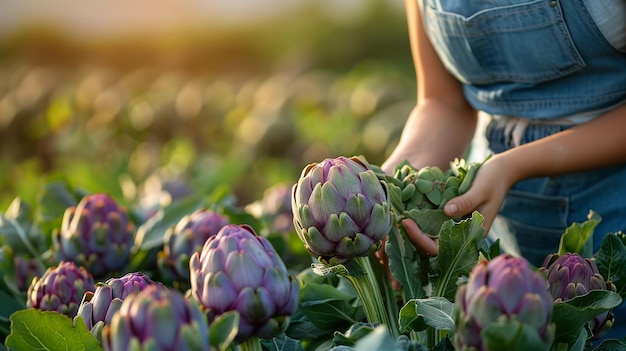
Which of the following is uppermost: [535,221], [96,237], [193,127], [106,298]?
[106,298]

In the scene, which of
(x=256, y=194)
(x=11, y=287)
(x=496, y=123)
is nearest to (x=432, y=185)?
(x=496, y=123)

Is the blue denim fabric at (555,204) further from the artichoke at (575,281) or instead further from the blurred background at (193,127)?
the blurred background at (193,127)

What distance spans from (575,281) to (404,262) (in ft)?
0.60

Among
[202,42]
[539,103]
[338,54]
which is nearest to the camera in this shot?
[539,103]

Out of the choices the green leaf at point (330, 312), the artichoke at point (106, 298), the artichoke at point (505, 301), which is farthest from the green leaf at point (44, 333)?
the artichoke at point (505, 301)

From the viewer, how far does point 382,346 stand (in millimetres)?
617

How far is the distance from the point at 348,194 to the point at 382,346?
187 mm

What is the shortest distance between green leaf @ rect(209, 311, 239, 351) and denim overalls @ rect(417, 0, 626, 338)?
0.61m

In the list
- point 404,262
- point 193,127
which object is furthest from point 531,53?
point 193,127

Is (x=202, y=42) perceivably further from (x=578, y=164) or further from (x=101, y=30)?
(x=578, y=164)

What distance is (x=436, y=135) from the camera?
1216mm

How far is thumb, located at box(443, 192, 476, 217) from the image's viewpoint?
2.95 feet

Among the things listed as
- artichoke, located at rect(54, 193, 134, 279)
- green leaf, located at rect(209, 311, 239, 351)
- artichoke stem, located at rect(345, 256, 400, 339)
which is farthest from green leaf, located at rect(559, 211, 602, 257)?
artichoke, located at rect(54, 193, 134, 279)

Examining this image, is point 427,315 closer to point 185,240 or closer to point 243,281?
point 243,281
